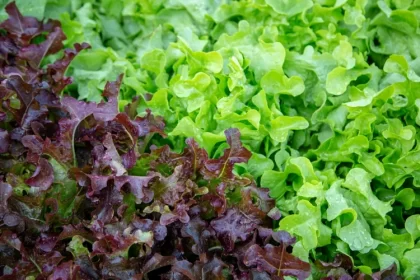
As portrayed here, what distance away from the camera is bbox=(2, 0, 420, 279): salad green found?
64.7 inches

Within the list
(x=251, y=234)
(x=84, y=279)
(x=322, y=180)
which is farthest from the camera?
(x=322, y=180)

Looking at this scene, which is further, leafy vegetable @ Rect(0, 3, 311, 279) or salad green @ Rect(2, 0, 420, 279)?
salad green @ Rect(2, 0, 420, 279)

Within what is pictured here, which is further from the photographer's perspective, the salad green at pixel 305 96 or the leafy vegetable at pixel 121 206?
the salad green at pixel 305 96

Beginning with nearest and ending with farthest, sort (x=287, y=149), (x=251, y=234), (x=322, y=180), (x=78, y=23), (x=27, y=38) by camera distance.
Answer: (x=251, y=234) < (x=322, y=180) < (x=287, y=149) < (x=27, y=38) < (x=78, y=23)

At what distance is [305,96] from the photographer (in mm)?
1900

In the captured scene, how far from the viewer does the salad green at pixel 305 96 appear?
1.64 m

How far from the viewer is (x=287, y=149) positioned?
1.83 meters

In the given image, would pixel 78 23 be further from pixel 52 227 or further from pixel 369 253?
pixel 369 253

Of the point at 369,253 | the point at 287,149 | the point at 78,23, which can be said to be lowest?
the point at 369,253

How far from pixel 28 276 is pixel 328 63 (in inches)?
43.4

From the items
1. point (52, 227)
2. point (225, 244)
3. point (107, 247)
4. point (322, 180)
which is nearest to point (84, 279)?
point (107, 247)

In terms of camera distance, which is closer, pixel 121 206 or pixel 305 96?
pixel 121 206

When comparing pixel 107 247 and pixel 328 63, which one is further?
pixel 328 63

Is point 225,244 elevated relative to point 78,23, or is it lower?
lower
